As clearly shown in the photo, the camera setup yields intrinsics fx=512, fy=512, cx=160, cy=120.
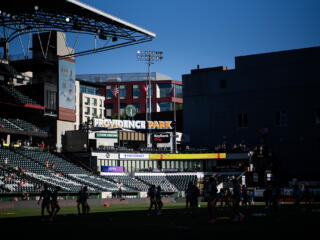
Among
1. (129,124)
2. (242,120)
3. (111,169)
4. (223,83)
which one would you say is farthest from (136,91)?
(111,169)

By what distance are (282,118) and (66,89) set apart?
38.6 m

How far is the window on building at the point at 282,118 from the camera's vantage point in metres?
91.6

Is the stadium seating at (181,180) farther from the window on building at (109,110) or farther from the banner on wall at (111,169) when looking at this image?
the window on building at (109,110)

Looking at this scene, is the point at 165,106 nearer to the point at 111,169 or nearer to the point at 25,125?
the point at 111,169

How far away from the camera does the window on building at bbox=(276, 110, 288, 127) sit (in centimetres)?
9162

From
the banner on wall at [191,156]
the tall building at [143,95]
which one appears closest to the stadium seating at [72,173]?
the banner on wall at [191,156]

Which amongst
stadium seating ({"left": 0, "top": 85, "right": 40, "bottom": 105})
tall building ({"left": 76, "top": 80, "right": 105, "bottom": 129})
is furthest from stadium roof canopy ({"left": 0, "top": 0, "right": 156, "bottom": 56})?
tall building ({"left": 76, "top": 80, "right": 105, "bottom": 129})

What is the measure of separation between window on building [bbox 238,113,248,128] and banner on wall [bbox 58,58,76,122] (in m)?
31.7

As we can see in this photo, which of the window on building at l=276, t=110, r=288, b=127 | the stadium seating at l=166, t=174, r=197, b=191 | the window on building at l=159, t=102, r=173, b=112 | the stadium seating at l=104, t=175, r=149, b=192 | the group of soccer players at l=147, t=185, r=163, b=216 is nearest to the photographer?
the group of soccer players at l=147, t=185, r=163, b=216

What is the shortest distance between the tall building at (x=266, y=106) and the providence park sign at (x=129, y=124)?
327 inches

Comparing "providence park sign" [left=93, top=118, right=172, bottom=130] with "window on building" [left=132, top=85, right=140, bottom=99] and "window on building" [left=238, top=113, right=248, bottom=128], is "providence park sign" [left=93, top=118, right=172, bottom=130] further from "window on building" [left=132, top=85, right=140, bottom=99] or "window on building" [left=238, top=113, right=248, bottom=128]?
"window on building" [left=132, top=85, right=140, bottom=99]

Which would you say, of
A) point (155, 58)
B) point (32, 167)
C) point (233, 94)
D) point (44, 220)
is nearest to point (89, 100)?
point (155, 58)

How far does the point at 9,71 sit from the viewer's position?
75.7 m

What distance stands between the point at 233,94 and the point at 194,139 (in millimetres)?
12038
